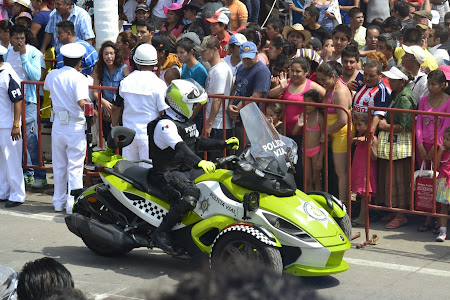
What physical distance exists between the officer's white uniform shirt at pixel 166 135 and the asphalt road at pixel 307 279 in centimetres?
108

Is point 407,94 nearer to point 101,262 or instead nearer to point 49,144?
point 101,262

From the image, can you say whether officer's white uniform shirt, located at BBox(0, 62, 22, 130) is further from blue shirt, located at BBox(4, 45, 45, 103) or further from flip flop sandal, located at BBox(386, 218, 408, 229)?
flip flop sandal, located at BBox(386, 218, 408, 229)

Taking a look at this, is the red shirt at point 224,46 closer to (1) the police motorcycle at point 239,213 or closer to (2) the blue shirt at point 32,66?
(2) the blue shirt at point 32,66

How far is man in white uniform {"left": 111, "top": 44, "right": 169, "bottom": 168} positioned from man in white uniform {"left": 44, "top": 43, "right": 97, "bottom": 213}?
21.4 inches

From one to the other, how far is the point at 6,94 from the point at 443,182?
16.6ft

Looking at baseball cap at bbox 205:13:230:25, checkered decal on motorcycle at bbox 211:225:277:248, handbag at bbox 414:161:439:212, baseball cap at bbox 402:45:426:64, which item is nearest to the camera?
checkered decal on motorcycle at bbox 211:225:277:248

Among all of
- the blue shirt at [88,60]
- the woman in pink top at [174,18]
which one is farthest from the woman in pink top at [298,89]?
the woman in pink top at [174,18]

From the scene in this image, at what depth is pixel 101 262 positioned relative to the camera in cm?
745

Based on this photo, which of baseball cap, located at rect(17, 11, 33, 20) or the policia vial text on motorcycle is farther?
baseball cap, located at rect(17, 11, 33, 20)

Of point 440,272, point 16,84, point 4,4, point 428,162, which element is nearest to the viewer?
point 440,272

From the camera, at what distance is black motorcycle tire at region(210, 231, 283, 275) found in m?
6.18

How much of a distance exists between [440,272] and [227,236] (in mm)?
2057

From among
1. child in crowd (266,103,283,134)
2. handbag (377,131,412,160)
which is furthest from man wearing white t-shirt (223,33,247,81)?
handbag (377,131,412,160)

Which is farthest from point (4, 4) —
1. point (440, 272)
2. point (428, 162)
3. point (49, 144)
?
point (440, 272)
